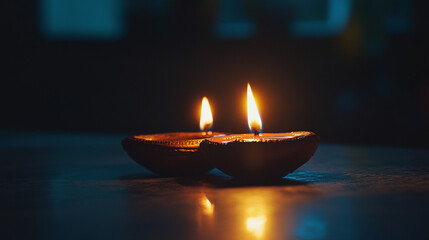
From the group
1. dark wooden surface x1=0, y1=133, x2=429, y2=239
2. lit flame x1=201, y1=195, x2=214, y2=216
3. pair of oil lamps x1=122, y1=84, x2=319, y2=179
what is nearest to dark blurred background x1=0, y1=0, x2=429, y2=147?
dark wooden surface x1=0, y1=133, x2=429, y2=239

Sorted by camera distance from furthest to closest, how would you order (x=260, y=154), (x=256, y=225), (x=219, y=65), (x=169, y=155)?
(x=219, y=65) < (x=169, y=155) < (x=260, y=154) < (x=256, y=225)

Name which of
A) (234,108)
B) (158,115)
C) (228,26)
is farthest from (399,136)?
(158,115)

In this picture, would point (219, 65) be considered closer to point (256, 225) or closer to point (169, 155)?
point (169, 155)

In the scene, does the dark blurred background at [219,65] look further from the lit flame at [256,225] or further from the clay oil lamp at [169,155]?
the lit flame at [256,225]

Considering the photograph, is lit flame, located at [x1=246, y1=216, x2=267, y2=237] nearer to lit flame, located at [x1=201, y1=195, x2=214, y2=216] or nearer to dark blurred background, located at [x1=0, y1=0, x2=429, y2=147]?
lit flame, located at [x1=201, y1=195, x2=214, y2=216]

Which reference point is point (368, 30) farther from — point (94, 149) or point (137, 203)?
point (137, 203)

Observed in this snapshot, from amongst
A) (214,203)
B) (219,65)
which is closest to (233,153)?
(214,203)
